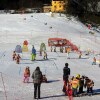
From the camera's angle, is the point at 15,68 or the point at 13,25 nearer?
the point at 15,68

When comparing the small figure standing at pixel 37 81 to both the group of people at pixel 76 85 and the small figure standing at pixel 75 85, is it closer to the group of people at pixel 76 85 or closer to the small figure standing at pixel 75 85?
the group of people at pixel 76 85

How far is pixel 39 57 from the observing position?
33.3 metres

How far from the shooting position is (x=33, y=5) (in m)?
84.6

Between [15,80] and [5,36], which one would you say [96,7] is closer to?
[5,36]

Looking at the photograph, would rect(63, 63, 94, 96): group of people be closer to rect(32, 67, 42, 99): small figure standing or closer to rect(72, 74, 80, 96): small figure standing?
rect(72, 74, 80, 96): small figure standing

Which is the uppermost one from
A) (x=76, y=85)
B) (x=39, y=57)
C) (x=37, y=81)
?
(x=39, y=57)

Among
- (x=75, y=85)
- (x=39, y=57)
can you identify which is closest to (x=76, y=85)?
(x=75, y=85)

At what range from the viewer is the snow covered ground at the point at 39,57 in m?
20.5

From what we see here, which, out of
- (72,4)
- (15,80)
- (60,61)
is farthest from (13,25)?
(15,80)

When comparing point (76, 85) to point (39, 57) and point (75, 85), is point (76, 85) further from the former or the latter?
point (39, 57)

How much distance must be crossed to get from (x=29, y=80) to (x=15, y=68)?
481cm

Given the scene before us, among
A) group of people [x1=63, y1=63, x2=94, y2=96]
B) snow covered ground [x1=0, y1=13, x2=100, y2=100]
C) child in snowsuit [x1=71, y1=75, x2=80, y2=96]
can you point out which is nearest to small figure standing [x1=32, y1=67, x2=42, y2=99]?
snow covered ground [x1=0, y1=13, x2=100, y2=100]

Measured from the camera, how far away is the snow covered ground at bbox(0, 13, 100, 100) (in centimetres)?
Result: 2054

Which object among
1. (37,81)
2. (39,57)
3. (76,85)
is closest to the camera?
(37,81)
